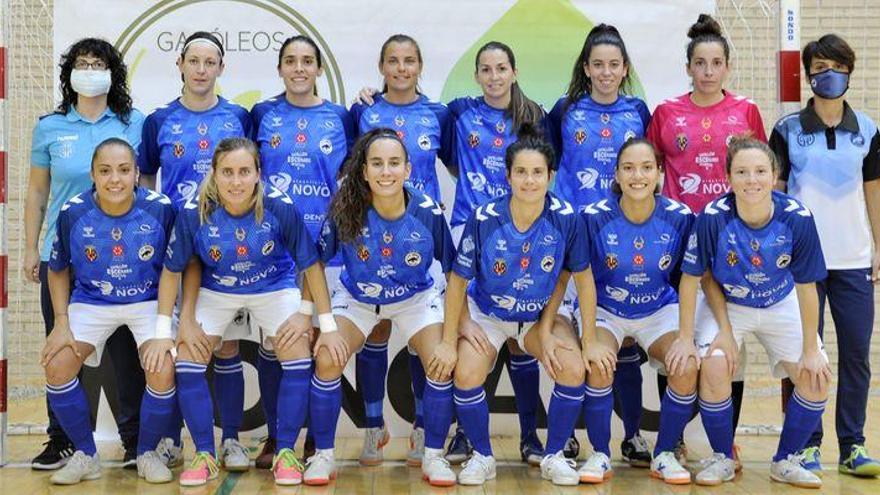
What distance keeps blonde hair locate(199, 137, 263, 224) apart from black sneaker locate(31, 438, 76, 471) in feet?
4.45

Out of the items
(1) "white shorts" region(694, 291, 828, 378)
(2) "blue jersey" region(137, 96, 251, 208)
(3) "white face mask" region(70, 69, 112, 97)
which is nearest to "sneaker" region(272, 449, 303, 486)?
(2) "blue jersey" region(137, 96, 251, 208)

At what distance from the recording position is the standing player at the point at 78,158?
4695mm

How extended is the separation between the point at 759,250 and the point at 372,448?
210cm

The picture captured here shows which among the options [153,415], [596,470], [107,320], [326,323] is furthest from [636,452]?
[107,320]

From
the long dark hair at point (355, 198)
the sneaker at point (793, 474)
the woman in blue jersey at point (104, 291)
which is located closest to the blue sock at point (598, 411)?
the sneaker at point (793, 474)

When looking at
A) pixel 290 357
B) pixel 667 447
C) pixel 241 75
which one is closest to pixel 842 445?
pixel 667 447

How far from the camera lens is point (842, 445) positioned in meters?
4.56

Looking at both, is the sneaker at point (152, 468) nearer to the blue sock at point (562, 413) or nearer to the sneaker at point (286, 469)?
the sneaker at point (286, 469)

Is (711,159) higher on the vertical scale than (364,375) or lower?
higher

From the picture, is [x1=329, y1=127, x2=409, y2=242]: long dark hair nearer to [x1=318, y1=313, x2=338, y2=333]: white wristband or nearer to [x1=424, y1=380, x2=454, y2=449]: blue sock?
[x1=318, y1=313, x2=338, y2=333]: white wristband

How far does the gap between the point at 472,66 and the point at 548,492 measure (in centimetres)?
258

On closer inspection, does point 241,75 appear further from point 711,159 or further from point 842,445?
point 842,445

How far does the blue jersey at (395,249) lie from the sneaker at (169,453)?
124 cm

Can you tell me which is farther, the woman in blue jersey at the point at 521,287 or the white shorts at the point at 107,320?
the white shorts at the point at 107,320
